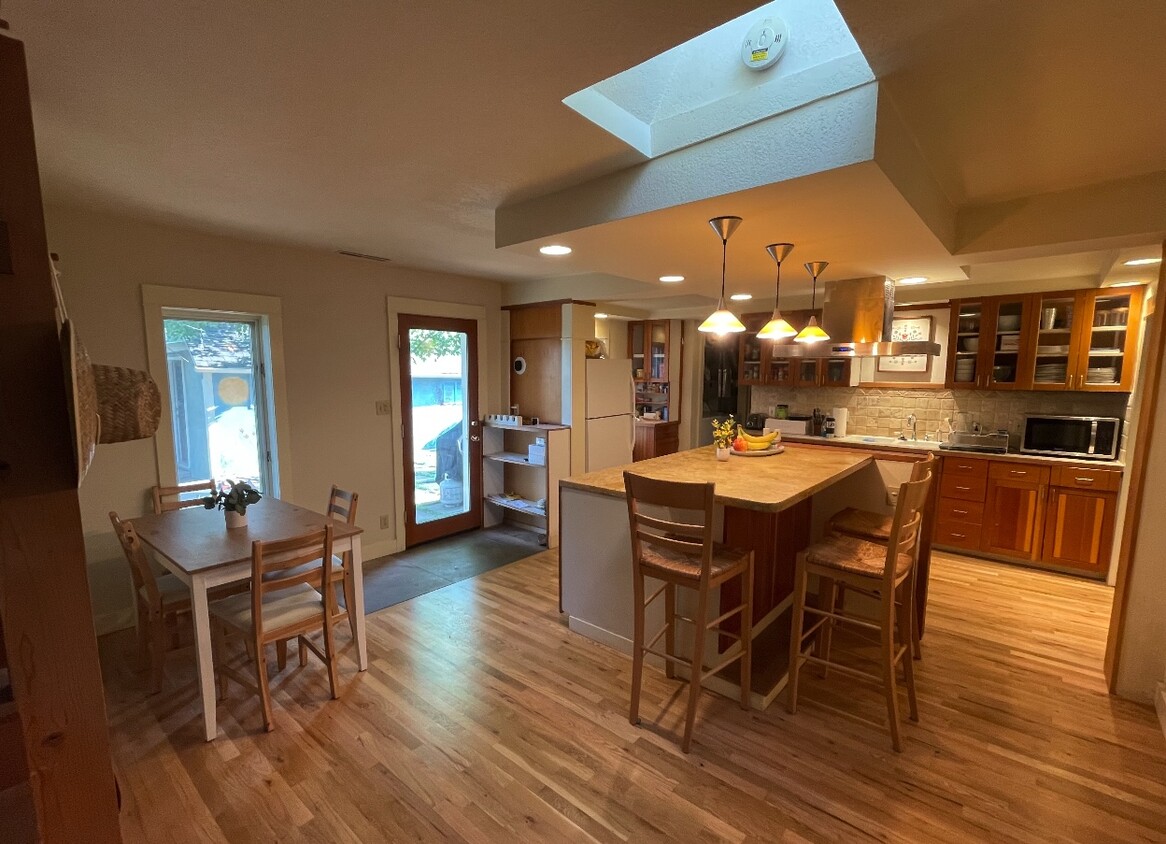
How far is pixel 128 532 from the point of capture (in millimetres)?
2336

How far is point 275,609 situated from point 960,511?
497 centimetres

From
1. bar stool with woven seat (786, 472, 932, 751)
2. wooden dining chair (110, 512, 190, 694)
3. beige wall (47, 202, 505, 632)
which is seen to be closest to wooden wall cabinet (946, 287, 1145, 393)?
bar stool with woven seat (786, 472, 932, 751)

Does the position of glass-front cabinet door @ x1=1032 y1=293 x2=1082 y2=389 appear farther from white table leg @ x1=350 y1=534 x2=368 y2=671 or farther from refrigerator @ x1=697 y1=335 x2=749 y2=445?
white table leg @ x1=350 y1=534 x2=368 y2=671

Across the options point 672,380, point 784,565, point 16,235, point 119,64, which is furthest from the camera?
point 672,380

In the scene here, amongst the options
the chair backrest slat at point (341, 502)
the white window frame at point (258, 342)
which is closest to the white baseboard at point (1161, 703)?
the chair backrest slat at point (341, 502)

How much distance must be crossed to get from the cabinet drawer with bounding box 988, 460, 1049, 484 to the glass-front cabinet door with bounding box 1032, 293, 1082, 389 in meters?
0.67

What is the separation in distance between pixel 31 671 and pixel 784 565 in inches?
123

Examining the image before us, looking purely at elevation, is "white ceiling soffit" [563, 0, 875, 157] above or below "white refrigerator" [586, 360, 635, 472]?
above

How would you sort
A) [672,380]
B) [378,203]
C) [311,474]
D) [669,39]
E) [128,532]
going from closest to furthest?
1. [669,39]
2. [128,532]
3. [378,203]
4. [311,474]
5. [672,380]

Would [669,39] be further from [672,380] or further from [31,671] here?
[672,380]

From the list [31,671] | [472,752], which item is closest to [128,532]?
[472,752]

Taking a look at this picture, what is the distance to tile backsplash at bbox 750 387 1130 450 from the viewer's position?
4.21 meters

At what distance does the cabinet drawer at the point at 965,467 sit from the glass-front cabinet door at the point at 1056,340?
29.6 inches

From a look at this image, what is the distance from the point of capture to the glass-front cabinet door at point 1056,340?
4.02 metres
